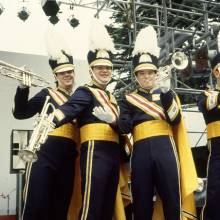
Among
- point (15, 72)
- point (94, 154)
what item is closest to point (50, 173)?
point (94, 154)

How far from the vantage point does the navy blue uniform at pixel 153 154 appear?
11.7 ft

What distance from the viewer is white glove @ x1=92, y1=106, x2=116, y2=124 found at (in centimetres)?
363

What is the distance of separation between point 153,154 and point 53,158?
34.2 inches

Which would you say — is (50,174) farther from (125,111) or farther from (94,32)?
(94,32)

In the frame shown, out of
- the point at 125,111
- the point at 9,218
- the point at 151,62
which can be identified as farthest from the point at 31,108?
the point at 9,218

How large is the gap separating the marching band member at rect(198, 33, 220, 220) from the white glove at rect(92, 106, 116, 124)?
0.83m

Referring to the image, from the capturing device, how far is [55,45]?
4289mm

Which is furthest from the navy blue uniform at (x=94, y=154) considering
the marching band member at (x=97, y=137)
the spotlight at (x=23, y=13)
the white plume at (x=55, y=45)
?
the spotlight at (x=23, y=13)

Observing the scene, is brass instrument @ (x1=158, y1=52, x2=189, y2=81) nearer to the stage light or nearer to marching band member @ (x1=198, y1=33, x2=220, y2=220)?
marching band member @ (x1=198, y1=33, x2=220, y2=220)

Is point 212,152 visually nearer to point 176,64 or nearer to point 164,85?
point 164,85

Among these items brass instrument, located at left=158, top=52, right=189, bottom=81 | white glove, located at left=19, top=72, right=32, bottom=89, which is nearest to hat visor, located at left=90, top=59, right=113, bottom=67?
brass instrument, located at left=158, top=52, right=189, bottom=81

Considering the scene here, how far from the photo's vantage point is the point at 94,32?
13.4ft

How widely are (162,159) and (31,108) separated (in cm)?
133

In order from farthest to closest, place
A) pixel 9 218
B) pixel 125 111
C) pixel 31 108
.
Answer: pixel 9 218 < pixel 31 108 < pixel 125 111
